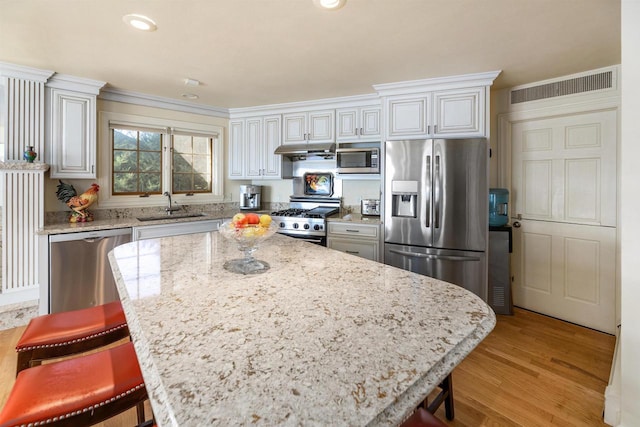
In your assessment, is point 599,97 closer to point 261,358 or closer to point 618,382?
point 618,382

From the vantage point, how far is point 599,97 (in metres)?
2.68

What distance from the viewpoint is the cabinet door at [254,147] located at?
4.12 metres

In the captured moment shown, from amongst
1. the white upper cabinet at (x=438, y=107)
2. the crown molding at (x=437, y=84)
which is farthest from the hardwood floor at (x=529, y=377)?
the crown molding at (x=437, y=84)

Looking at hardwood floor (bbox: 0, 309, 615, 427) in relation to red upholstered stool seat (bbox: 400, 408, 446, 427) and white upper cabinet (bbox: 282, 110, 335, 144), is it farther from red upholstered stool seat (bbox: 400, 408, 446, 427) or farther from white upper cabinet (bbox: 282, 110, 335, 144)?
white upper cabinet (bbox: 282, 110, 335, 144)

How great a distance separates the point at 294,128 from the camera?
3898mm

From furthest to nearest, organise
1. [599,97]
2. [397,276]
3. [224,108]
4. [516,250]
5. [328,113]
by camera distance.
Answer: [224,108], [328,113], [516,250], [599,97], [397,276]

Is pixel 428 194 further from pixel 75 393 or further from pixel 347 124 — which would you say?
pixel 75 393

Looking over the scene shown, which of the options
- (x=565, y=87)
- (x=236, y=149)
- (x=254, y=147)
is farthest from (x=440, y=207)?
(x=236, y=149)

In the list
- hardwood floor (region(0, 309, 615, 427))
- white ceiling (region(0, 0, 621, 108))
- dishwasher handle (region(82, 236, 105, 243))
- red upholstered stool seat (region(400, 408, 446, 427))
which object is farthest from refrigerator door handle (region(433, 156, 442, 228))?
dishwasher handle (region(82, 236, 105, 243))

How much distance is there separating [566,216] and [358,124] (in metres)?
2.29

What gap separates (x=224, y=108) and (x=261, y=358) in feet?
13.5

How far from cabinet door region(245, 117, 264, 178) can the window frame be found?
40 centimetres

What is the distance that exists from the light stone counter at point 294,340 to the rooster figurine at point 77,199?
7.30 ft

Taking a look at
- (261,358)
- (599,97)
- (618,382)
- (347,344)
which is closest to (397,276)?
(347,344)
